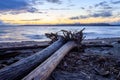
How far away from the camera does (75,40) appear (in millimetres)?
10312

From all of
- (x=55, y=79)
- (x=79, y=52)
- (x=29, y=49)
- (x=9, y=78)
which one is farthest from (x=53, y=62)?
(x=29, y=49)

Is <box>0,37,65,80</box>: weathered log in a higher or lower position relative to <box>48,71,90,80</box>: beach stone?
higher

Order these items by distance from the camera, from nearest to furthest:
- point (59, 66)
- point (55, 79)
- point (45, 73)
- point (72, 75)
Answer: point (45, 73), point (55, 79), point (72, 75), point (59, 66)

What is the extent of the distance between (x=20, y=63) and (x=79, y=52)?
5167 mm

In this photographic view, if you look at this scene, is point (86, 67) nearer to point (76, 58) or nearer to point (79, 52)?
point (76, 58)

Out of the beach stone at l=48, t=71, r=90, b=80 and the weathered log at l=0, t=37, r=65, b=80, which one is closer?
the weathered log at l=0, t=37, r=65, b=80

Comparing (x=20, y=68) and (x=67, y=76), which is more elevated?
(x=20, y=68)

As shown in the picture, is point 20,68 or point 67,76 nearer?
point 20,68

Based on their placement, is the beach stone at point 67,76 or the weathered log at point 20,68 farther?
the beach stone at point 67,76

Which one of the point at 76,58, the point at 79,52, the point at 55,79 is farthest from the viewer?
the point at 79,52

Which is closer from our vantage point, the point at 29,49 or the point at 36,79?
the point at 36,79

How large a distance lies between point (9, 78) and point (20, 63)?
0.93 metres

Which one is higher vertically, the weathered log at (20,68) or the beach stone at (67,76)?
the weathered log at (20,68)

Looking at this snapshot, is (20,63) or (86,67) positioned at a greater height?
(20,63)
